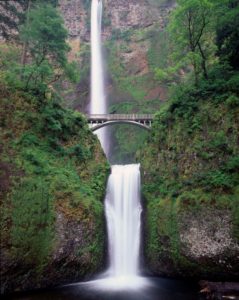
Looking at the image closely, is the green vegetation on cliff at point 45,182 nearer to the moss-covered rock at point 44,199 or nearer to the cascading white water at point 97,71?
the moss-covered rock at point 44,199

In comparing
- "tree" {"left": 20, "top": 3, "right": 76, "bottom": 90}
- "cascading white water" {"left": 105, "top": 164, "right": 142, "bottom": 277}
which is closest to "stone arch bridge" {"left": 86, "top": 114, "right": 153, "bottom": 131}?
"cascading white water" {"left": 105, "top": 164, "right": 142, "bottom": 277}

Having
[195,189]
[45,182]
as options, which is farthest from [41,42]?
[195,189]

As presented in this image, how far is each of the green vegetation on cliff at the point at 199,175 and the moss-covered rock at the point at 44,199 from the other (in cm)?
302

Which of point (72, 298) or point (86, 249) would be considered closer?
point (72, 298)

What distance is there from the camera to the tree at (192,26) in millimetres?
16156

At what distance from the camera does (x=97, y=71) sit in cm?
3872

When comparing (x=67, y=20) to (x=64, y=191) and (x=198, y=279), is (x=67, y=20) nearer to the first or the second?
(x=64, y=191)

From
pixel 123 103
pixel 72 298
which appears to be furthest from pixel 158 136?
pixel 123 103

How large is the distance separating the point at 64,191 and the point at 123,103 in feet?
78.2

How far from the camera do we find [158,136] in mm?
16484

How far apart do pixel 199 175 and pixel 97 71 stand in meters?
29.4

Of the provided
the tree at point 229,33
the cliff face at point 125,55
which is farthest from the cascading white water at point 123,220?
the cliff face at point 125,55

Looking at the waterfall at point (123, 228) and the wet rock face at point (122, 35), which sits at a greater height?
the wet rock face at point (122, 35)

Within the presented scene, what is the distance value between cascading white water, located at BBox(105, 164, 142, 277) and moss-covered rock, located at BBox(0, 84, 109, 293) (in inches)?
43.3
